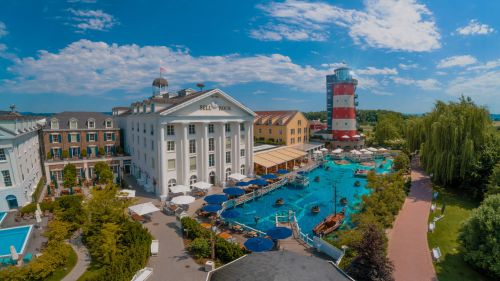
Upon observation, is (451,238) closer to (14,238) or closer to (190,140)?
(190,140)

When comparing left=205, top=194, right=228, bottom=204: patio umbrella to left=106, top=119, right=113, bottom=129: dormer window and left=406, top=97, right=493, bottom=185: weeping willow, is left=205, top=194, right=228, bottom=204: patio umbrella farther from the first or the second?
left=406, top=97, right=493, bottom=185: weeping willow

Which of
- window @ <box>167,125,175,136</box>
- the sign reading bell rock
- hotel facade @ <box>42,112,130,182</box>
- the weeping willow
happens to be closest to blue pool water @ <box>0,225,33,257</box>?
window @ <box>167,125,175,136</box>

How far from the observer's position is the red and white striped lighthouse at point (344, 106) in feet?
202

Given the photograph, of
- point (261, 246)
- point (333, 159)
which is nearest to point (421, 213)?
point (261, 246)

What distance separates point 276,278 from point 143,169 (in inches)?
1286

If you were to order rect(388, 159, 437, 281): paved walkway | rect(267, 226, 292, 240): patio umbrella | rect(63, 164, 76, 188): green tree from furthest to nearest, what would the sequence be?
1. rect(63, 164, 76, 188): green tree
2. rect(267, 226, 292, 240): patio umbrella
3. rect(388, 159, 437, 281): paved walkway

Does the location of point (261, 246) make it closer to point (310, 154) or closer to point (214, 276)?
point (214, 276)

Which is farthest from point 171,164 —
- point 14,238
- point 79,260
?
point 14,238

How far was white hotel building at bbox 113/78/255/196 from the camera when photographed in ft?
103

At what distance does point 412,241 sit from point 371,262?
8.91 m

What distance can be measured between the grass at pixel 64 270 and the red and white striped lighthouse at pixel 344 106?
58.8 meters

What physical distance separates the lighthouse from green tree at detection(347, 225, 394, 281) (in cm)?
5203

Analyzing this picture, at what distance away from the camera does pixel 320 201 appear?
106 ft

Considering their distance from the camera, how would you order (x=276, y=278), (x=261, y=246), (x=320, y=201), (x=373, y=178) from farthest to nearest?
(x=320, y=201) → (x=373, y=178) → (x=261, y=246) → (x=276, y=278)
